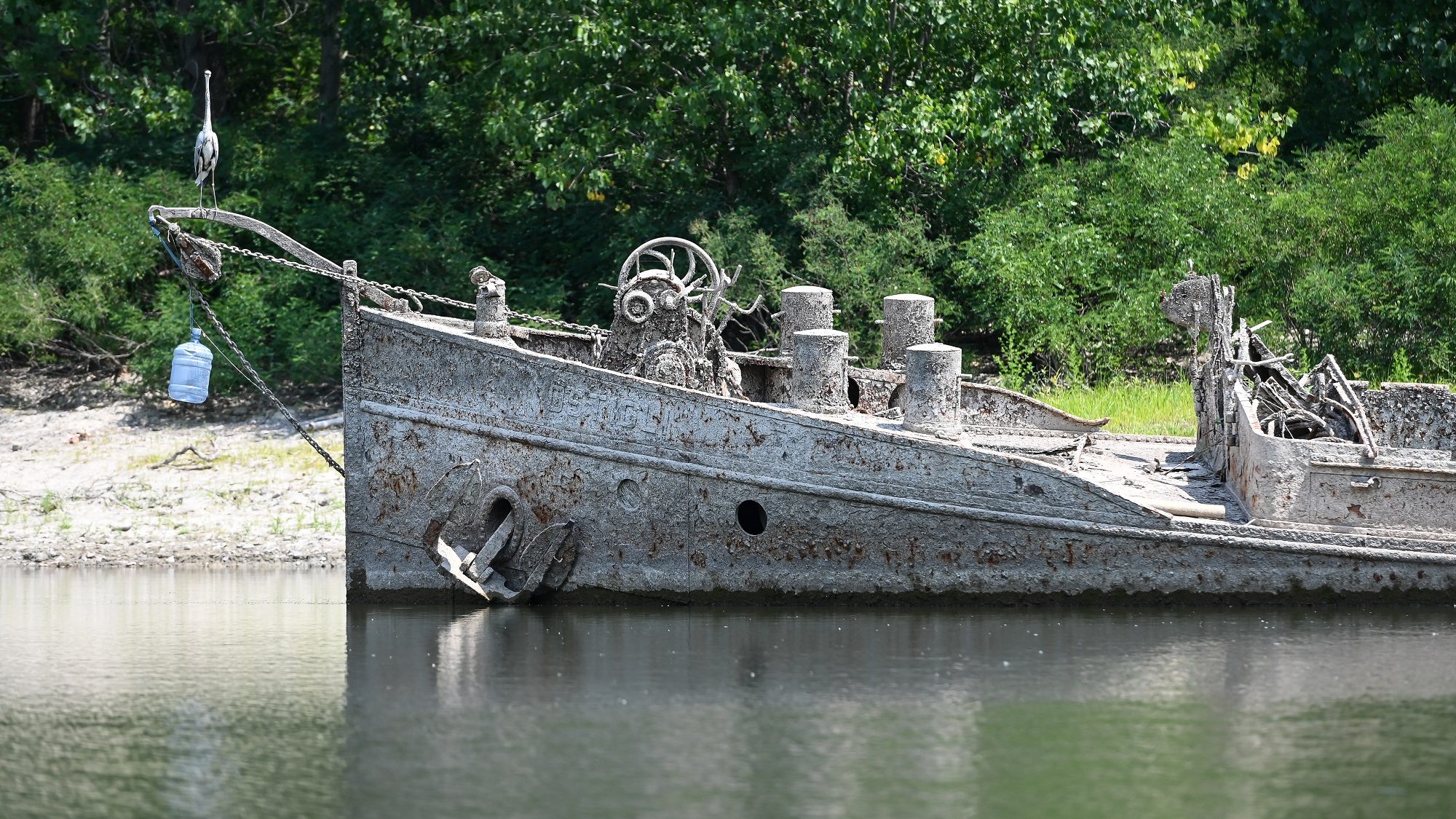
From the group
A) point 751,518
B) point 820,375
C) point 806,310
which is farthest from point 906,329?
point 751,518

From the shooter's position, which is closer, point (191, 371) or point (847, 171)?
point (191, 371)

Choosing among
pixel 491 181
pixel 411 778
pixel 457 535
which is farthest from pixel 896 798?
pixel 491 181

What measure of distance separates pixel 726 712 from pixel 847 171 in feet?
39.9

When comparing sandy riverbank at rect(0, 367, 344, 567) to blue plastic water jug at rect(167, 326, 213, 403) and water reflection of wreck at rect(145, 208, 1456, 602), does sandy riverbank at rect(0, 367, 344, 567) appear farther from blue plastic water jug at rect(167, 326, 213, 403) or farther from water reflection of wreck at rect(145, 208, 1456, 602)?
water reflection of wreck at rect(145, 208, 1456, 602)

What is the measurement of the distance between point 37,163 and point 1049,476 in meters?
15.4

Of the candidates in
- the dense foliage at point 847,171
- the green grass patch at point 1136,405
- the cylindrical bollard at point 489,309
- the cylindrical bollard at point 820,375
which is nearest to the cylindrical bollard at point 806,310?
the cylindrical bollard at point 820,375

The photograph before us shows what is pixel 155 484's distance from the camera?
18969 mm

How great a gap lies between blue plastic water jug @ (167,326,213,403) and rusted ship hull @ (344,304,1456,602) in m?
1.35

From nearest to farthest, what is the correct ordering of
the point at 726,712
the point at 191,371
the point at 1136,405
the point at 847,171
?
the point at 726,712 < the point at 191,371 < the point at 1136,405 < the point at 847,171

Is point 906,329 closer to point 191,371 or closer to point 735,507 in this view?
point 735,507

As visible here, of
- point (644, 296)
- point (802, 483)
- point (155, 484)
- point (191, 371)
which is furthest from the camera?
point (155, 484)

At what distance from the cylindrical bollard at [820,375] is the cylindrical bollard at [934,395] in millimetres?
594

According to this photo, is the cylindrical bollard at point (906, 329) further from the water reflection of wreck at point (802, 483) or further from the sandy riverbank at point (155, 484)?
the sandy riverbank at point (155, 484)

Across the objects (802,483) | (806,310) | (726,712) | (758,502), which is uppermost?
(806,310)
